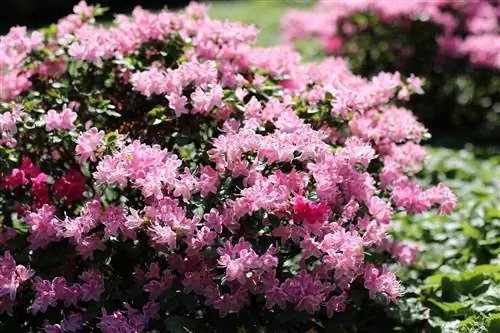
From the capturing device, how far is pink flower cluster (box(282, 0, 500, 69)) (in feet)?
22.6

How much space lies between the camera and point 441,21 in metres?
7.04

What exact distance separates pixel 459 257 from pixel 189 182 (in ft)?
6.73

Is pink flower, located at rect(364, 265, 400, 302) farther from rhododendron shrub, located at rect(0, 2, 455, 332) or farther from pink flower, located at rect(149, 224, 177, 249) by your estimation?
pink flower, located at rect(149, 224, 177, 249)

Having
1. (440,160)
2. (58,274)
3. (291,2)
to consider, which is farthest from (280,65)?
(291,2)

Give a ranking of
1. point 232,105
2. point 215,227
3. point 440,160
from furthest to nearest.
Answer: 1. point 440,160
2. point 232,105
3. point 215,227

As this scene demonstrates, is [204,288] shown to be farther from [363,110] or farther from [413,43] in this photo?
[413,43]

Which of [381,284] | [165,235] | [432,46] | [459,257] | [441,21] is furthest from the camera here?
[432,46]

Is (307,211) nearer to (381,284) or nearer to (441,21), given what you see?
(381,284)

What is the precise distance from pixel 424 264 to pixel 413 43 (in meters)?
3.47

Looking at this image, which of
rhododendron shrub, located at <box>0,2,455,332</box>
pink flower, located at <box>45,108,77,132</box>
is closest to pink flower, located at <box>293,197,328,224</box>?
rhododendron shrub, located at <box>0,2,455,332</box>

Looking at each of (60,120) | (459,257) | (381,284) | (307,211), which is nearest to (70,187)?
(60,120)

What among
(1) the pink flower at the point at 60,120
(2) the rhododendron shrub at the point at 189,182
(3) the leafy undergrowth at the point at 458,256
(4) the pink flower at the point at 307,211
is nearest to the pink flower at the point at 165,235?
(2) the rhododendron shrub at the point at 189,182

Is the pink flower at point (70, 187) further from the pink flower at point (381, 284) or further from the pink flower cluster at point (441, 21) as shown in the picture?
the pink flower cluster at point (441, 21)

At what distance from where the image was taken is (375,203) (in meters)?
3.15
